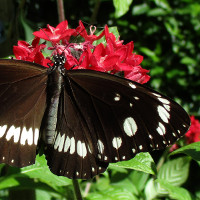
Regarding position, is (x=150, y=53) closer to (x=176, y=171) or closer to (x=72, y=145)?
(x=176, y=171)

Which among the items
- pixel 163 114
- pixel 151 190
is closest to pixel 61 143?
pixel 163 114

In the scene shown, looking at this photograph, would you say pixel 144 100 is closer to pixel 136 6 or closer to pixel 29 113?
pixel 29 113

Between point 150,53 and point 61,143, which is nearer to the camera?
point 61,143

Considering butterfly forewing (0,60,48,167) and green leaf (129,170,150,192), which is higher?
butterfly forewing (0,60,48,167)

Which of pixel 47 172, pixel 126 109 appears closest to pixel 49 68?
pixel 126 109

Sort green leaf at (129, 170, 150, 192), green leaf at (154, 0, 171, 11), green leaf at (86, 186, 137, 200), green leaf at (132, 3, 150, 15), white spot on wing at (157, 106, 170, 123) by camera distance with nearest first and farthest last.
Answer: white spot on wing at (157, 106, 170, 123) < green leaf at (86, 186, 137, 200) < green leaf at (129, 170, 150, 192) < green leaf at (154, 0, 171, 11) < green leaf at (132, 3, 150, 15)

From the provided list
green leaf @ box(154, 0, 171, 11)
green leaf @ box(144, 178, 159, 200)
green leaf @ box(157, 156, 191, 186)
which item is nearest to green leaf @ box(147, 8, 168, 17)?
green leaf @ box(154, 0, 171, 11)

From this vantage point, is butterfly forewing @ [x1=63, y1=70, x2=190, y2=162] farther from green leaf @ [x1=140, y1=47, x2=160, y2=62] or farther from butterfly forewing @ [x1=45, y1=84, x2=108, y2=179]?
green leaf @ [x1=140, y1=47, x2=160, y2=62]
